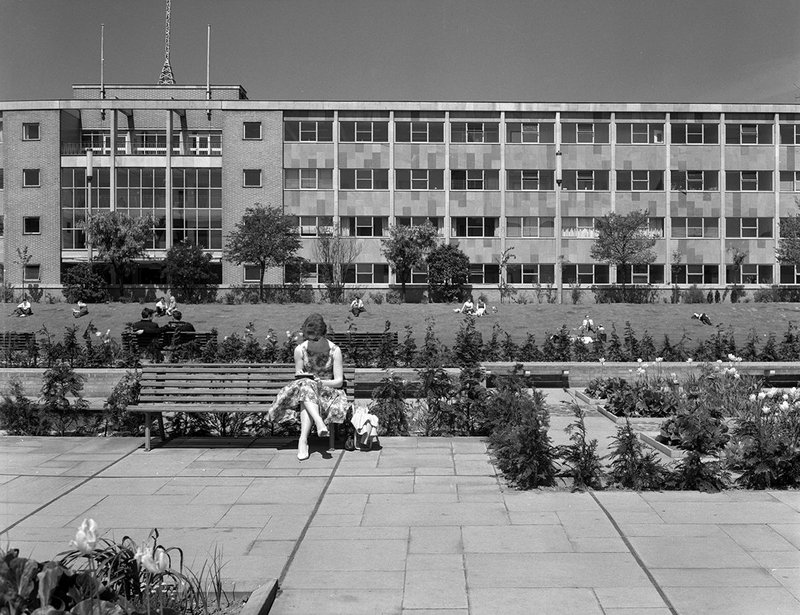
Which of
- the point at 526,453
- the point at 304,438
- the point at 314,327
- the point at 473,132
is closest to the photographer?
the point at 526,453

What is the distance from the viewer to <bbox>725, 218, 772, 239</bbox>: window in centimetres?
5534

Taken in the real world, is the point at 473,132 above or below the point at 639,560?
above

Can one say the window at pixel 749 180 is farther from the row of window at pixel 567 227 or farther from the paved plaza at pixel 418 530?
the paved plaza at pixel 418 530

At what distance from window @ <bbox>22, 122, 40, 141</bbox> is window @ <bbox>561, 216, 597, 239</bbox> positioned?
36798mm

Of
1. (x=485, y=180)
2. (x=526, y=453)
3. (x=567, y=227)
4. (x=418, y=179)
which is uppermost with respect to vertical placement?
(x=418, y=179)

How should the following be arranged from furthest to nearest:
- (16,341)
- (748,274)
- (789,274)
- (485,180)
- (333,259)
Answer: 1. (485,180)
2. (748,274)
3. (789,274)
4. (333,259)
5. (16,341)

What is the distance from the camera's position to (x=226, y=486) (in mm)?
7176

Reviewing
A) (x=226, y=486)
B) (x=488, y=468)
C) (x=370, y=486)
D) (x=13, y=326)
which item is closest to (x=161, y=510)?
(x=226, y=486)

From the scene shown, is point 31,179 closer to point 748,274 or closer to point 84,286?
point 84,286

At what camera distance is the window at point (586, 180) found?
5544cm

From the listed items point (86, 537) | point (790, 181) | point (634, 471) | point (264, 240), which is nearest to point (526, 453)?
point (634, 471)

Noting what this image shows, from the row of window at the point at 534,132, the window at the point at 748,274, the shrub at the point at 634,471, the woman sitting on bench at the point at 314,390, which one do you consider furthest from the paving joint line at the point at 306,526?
the window at the point at 748,274

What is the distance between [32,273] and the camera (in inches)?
2184

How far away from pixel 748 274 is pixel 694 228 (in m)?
4.71
